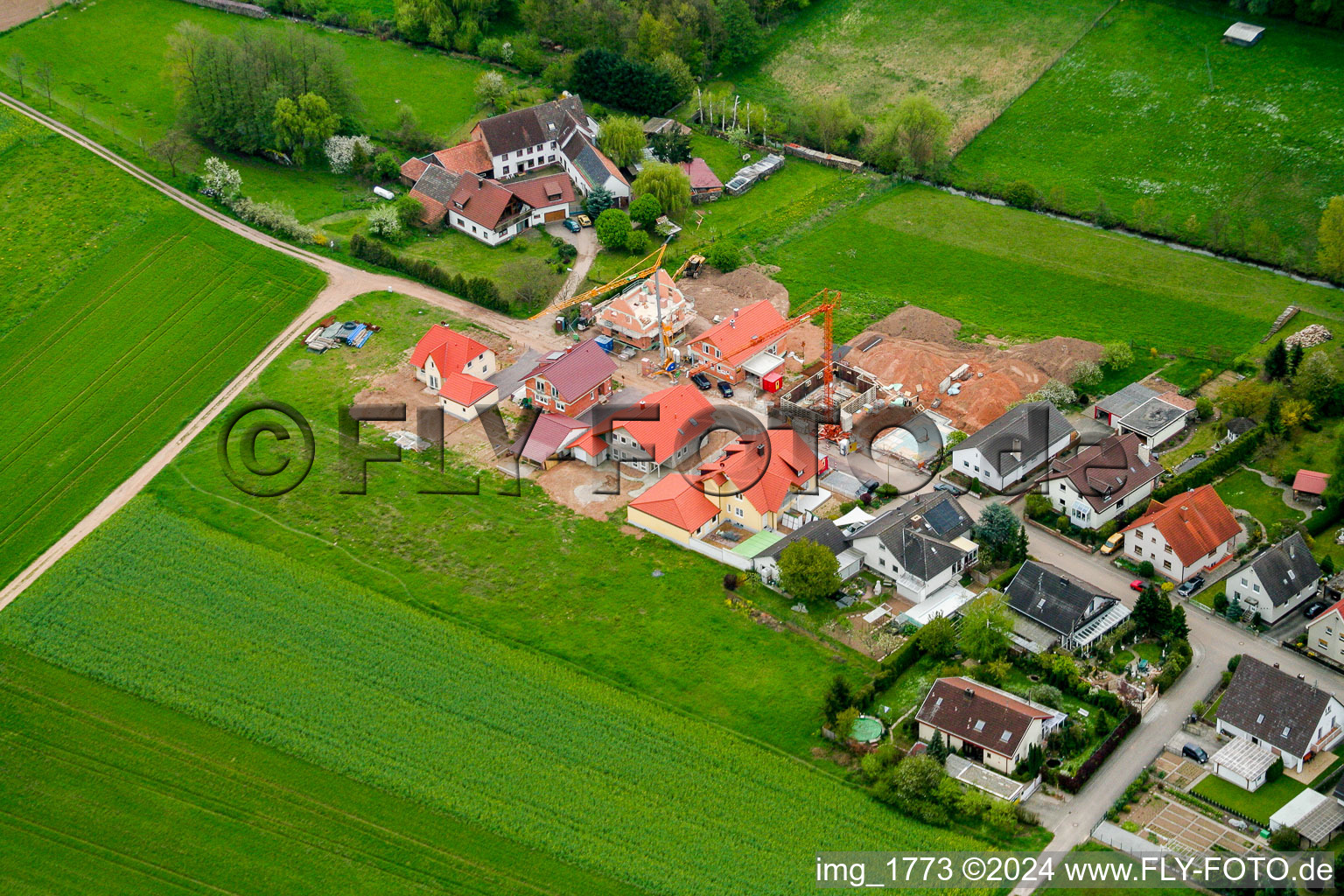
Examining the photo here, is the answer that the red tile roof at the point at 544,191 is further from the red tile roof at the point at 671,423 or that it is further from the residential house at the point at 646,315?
the red tile roof at the point at 671,423

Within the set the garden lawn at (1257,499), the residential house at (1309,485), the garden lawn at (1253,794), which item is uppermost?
the garden lawn at (1253,794)

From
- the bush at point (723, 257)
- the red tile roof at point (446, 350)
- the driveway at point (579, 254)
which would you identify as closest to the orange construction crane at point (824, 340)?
the bush at point (723, 257)

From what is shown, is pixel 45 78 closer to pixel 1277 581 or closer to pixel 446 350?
pixel 446 350

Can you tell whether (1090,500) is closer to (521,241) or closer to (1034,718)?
(1034,718)

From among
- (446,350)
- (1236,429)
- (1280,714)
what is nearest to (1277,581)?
(1280,714)

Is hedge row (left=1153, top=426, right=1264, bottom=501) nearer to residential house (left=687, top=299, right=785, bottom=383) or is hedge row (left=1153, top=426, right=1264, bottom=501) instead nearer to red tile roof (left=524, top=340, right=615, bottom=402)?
residential house (left=687, top=299, right=785, bottom=383)
